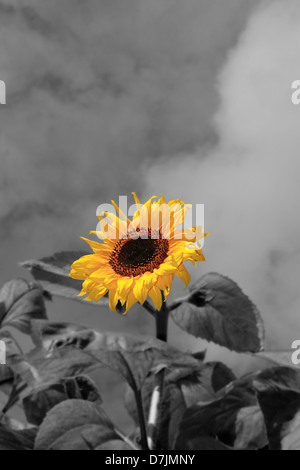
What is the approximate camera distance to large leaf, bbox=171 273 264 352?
777mm

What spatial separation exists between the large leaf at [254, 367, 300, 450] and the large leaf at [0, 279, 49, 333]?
1.78 ft

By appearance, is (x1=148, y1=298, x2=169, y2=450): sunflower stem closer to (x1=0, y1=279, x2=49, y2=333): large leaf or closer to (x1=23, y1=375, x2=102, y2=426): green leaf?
(x1=23, y1=375, x2=102, y2=426): green leaf

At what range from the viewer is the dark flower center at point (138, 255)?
810 millimetres

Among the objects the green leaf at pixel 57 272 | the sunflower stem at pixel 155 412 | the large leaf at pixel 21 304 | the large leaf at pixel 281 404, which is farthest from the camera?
the large leaf at pixel 21 304

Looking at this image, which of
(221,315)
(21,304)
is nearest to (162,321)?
(221,315)

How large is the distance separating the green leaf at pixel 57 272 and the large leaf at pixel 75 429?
Answer: 0.84ft

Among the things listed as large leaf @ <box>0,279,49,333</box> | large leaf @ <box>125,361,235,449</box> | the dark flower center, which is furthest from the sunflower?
large leaf @ <box>0,279,49,333</box>

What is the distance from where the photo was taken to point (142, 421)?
0.65 m

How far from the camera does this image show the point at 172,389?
0.77m

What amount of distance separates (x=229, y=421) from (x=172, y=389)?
0.45 ft

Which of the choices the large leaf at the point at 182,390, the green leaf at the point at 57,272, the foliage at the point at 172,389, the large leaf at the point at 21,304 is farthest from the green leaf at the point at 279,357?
the large leaf at the point at 21,304

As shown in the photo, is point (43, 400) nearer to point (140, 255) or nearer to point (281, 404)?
point (140, 255)

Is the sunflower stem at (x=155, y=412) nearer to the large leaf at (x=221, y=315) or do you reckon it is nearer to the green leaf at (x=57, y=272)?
the large leaf at (x=221, y=315)
